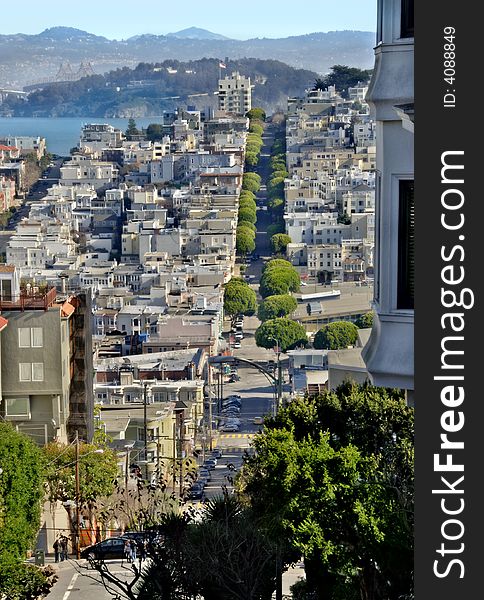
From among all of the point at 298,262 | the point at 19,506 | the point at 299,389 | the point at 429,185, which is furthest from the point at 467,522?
the point at 298,262

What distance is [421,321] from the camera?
2.77 meters

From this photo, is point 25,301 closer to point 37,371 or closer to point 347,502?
point 37,371

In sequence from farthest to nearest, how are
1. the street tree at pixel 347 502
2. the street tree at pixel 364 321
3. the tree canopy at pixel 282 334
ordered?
the tree canopy at pixel 282 334 → the street tree at pixel 364 321 → the street tree at pixel 347 502

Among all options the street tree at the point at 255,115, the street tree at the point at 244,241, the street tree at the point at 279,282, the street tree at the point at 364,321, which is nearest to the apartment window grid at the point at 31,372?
the street tree at the point at 364,321

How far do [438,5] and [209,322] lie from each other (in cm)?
4595

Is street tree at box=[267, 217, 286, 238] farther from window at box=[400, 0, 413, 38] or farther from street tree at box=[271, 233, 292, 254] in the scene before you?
window at box=[400, 0, 413, 38]

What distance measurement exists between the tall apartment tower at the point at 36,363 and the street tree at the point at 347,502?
189 inches

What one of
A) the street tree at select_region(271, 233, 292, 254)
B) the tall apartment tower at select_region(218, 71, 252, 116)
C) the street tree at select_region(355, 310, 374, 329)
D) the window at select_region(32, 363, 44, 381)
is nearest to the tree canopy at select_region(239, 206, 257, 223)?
the street tree at select_region(271, 233, 292, 254)

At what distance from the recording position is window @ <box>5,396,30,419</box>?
14.5m

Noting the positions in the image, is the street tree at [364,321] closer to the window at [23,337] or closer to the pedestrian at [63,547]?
the window at [23,337]

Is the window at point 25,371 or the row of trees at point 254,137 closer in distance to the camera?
the window at point 25,371

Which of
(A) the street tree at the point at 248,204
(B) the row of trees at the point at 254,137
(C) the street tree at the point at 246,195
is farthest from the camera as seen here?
(B) the row of trees at the point at 254,137

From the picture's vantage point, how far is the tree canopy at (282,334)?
4791 centimetres

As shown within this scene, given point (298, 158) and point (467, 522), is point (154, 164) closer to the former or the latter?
point (298, 158)
